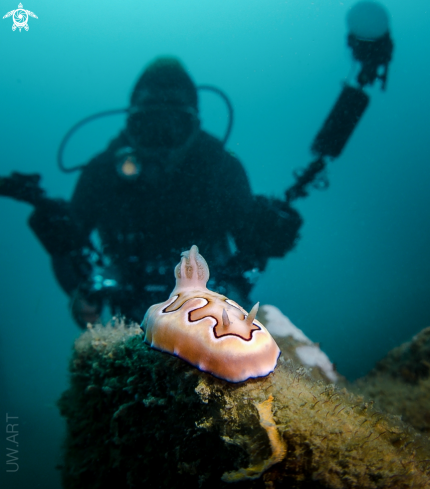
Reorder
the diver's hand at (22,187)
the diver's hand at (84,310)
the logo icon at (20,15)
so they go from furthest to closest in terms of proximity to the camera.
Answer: the logo icon at (20,15)
the diver's hand at (84,310)
the diver's hand at (22,187)

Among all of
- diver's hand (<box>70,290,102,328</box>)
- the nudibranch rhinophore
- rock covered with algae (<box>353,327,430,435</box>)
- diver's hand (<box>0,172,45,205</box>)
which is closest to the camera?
the nudibranch rhinophore

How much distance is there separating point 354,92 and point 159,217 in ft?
16.0

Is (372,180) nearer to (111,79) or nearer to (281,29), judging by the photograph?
(281,29)

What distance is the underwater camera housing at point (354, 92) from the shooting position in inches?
219

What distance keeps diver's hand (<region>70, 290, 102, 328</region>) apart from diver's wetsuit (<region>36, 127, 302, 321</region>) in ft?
1.45

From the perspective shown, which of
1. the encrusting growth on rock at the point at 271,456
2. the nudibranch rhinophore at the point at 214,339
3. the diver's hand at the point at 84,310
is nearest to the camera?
the encrusting growth on rock at the point at 271,456

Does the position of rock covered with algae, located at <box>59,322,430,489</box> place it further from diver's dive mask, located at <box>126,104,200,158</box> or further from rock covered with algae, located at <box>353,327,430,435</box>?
diver's dive mask, located at <box>126,104,200,158</box>

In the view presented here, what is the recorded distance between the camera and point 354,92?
18.1 ft

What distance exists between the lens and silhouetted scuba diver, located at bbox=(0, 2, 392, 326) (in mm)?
5789

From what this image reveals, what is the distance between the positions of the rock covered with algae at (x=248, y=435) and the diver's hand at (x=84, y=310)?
12.5 ft

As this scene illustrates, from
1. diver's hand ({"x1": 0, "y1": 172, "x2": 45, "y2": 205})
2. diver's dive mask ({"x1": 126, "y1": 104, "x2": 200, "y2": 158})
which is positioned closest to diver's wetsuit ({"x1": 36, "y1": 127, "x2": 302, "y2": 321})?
diver's dive mask ({"x1": 126, "y1": 104, "x2": 200, "y2": 158})

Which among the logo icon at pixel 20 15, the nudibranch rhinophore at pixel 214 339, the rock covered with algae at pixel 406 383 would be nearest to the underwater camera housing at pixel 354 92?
the rock covered with algae at pixel 406 383

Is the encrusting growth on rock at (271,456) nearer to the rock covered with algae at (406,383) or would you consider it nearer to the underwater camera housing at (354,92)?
the rock covered with algae at (406,383)

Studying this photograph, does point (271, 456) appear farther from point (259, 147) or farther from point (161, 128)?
point (259, 147)
